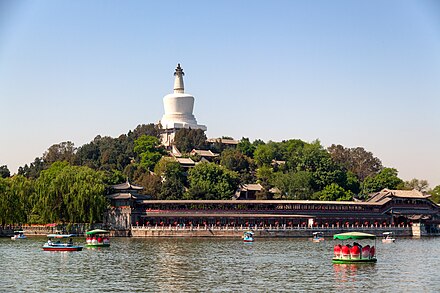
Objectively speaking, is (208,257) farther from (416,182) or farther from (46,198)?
(416,182)

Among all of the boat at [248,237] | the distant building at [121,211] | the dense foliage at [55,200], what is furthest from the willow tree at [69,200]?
the boat at [248,237]

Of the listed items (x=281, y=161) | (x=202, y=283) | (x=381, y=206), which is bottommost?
(x=202, y=283)

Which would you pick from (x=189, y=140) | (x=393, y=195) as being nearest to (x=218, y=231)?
(x=393, y=195)

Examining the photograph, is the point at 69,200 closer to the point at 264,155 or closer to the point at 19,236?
the point at 19,236

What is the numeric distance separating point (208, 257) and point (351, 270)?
35.5 ft

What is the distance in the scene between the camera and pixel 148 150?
10556 centimetres

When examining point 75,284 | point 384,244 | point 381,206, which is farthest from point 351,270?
point 381,206

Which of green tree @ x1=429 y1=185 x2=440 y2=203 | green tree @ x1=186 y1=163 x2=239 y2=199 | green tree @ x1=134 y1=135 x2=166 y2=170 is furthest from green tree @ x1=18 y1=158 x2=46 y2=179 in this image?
green tree @ x1=429 y1=185 x2=440 y2=203

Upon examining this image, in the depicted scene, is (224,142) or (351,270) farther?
(224,142)

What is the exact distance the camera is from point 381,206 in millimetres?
85438

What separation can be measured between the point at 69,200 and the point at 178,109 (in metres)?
47.2

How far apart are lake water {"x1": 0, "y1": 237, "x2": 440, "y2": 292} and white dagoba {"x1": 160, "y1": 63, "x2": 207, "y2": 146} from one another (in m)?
58.1

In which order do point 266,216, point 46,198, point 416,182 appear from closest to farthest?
point 46,198 < point 266,216 < point 416,182

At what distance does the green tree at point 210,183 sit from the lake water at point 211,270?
25.4 metres
